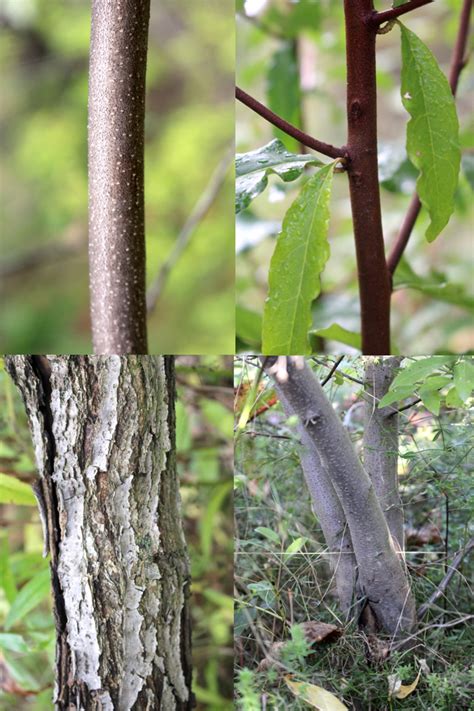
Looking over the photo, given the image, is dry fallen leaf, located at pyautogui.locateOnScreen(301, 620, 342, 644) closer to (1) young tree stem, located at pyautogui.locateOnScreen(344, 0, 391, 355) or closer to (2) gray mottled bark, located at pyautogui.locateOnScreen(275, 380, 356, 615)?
(2) gray mottled bark, located at pyautogui.locateOnScreen(275, 380, 356, 615)

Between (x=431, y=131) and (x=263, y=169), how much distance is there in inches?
3.9

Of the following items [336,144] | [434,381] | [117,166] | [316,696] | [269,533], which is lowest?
[316,696]

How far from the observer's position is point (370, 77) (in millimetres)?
451

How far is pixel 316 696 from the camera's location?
516mm

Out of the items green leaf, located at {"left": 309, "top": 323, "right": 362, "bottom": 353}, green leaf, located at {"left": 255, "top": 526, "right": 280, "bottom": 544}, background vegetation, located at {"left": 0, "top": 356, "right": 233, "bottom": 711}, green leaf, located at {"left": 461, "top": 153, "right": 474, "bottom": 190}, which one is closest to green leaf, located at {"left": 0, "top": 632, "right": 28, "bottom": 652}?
background vegetation, located at {"left": 0, "top": 356, "right": 233, "bottom": 711}

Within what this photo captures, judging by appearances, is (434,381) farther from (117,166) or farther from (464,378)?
(117,166)

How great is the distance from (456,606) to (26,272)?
77cm

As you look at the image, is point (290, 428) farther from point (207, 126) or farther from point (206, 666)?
point (207, 126)

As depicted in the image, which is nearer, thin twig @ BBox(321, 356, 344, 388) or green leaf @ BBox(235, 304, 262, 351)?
thin twig @ BBox(321, 356, 344, 388)

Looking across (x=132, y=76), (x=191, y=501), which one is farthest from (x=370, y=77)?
(x=191, y=501)

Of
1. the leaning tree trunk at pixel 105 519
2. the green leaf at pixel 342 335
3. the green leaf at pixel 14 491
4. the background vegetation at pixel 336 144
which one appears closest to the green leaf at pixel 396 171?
the background vegetation at pixel 336 144

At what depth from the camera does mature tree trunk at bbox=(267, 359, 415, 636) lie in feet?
1.71

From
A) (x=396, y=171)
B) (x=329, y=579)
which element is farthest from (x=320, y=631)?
(x=396, y=171)

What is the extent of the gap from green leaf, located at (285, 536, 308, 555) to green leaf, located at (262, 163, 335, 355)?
137mm
